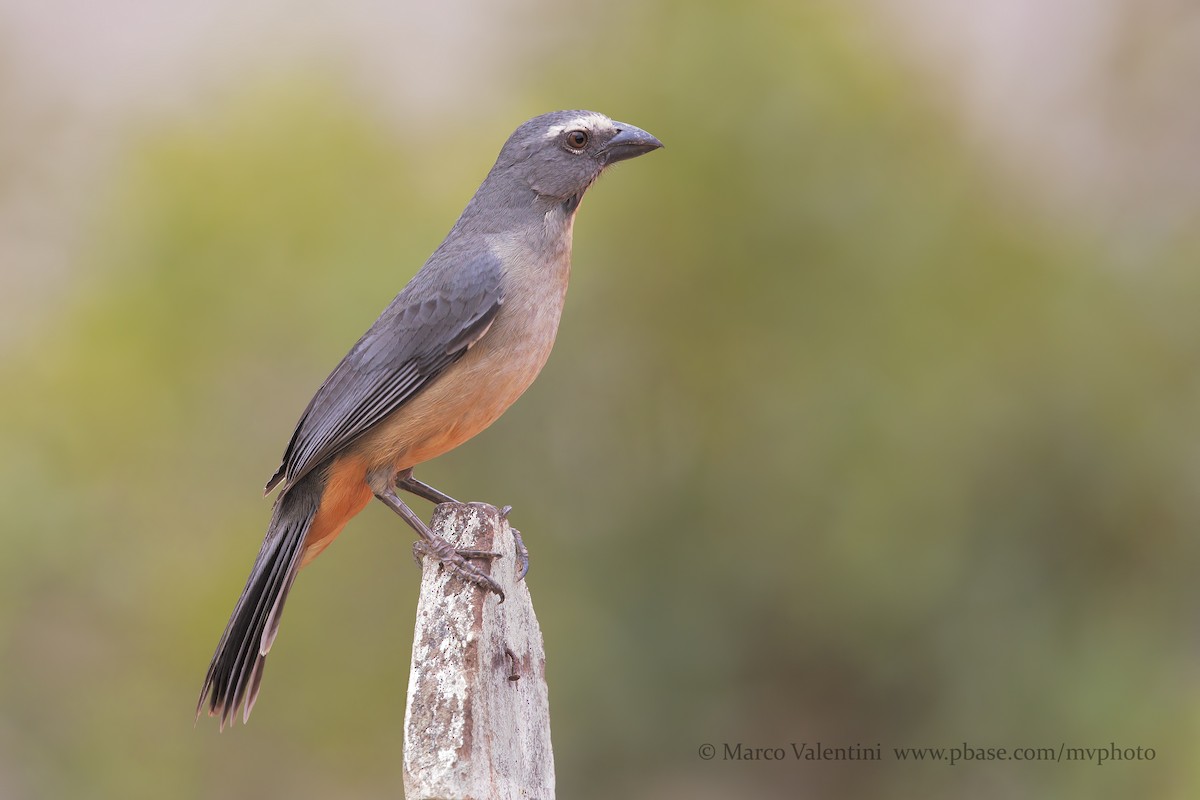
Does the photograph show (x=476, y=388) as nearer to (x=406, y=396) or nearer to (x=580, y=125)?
Answer: (x=406, y=396)

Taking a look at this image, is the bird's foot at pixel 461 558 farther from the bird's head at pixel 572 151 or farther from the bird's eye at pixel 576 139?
the bird's eye at pixel 576 139

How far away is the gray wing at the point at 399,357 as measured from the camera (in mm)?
4309

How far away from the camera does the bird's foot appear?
3633 millimetres

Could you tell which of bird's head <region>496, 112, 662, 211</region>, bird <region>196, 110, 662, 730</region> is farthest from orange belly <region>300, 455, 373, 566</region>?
bird's head <region>496, 112, 662, 211</region>

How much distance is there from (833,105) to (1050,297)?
197cm

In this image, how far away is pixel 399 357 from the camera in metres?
4.38

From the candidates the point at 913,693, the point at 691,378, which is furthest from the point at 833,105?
the point at 913,693

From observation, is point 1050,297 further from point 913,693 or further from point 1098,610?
point 913,693

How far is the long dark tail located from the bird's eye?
183 centimetres

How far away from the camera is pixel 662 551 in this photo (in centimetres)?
807

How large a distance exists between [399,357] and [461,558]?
0.98 meters

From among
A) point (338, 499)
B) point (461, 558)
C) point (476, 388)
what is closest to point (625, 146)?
point (476, 388)

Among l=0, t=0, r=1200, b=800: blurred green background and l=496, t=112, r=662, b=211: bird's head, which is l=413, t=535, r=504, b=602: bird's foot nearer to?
l=496, t=112, r=662, b=211: bird's head

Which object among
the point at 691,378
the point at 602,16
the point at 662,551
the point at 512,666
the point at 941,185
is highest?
the point at 602,16
